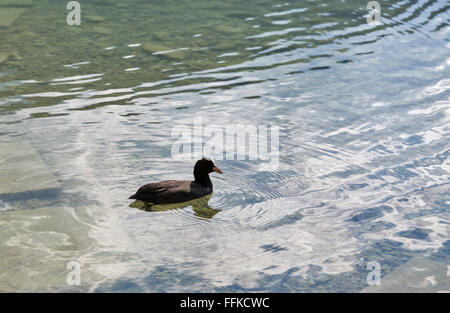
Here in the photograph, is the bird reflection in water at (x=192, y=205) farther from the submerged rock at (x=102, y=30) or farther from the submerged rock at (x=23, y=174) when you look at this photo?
the submerged rock at (x=102, y=30)

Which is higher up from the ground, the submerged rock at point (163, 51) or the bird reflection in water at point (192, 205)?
the submerged rock at point (163, 51)

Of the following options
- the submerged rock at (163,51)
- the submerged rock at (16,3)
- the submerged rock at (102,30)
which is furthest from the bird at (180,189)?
the submerged rock at (16,3)

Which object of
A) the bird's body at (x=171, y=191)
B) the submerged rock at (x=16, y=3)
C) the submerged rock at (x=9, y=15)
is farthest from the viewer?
the submerged rock at (x=16, y=3)

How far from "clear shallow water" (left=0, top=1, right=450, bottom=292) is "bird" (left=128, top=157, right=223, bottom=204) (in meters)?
0.18

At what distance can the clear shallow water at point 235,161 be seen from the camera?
7.27 meters

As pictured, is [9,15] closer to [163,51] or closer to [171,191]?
[163,51]

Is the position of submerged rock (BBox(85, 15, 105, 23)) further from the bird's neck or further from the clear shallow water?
the bird's neck

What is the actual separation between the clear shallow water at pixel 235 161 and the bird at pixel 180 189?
7.3 inches

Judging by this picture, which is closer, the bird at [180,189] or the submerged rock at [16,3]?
the bird at [180,189]

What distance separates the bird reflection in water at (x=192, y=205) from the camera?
8474 mm

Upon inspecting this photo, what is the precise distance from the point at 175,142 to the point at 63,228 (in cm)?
291

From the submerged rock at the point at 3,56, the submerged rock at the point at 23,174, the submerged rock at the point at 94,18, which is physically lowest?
the submerged rock at the point at 23,174

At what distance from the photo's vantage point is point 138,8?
20219 millimetres

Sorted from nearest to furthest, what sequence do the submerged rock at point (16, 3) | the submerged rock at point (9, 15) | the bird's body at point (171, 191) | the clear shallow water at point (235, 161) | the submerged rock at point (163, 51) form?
the clear shallow water at point (235, 161) → the bird's body at point (171, 191) → the submerged rock at point (163, 51) → the submerged rock at point (9, 15) → the submerged rock at point (16, 3)
